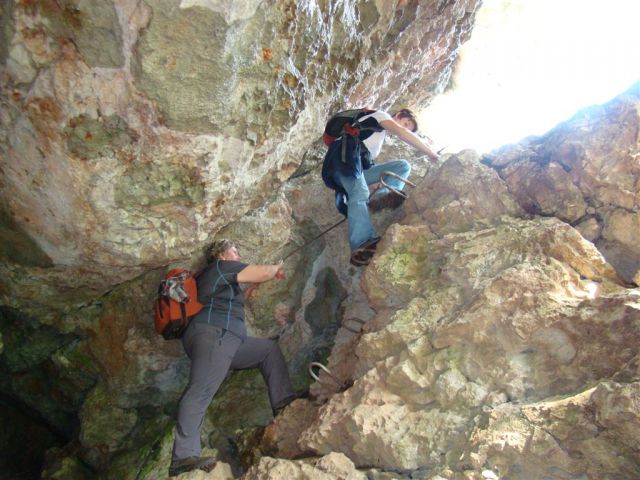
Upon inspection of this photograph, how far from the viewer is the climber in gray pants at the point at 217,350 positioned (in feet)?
13.9

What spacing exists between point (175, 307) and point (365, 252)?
2.38m

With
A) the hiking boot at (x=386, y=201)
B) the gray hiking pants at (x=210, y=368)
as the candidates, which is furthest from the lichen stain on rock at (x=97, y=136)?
the hiking boot at (x=386, y=201)

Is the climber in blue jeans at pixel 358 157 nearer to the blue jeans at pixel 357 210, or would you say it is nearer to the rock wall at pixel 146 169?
the blue jeans at pixel 357 210

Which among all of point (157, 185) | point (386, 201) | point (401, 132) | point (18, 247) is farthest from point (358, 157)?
point (18, 247)

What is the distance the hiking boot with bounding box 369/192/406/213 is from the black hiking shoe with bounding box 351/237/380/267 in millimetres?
1108

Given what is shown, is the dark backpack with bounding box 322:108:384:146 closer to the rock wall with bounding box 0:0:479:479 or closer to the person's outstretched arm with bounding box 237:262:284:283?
the rock wall with bounding box 0:0:479:479

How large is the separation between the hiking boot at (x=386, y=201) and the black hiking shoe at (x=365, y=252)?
1.11 meters

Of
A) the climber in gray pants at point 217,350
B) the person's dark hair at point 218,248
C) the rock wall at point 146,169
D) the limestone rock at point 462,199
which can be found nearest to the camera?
the rock wall at point 146,169

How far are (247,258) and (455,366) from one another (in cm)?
336

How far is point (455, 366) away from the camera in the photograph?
3908 mm

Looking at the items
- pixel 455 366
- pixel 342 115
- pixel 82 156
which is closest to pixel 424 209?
pixel 342 115

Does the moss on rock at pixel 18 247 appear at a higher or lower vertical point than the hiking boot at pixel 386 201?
higher

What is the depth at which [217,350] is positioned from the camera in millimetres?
4668

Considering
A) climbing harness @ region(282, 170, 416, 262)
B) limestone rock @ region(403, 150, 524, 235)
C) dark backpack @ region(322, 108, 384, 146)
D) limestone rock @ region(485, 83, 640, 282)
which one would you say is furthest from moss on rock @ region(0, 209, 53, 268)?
limestone rock @ region(485, 83, 640, 282)
